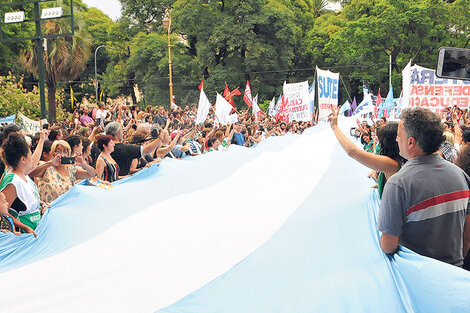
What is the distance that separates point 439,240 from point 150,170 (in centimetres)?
428

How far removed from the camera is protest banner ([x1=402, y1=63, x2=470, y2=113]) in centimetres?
1465

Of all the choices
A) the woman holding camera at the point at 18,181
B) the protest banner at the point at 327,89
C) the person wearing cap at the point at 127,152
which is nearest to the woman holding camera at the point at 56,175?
the woman holding camera at the point at 18,181

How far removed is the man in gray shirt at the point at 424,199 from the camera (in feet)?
10.3

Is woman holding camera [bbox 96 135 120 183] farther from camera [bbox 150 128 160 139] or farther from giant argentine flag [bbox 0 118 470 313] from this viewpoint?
camera [bbox 150 128 160 139]

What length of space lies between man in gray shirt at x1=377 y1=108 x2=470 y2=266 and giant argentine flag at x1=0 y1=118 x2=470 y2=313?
164mm

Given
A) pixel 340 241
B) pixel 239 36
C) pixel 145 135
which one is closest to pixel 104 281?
pixel 340 241

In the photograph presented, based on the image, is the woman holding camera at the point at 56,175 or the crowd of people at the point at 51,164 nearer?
the crowd of people at the point at 51,164

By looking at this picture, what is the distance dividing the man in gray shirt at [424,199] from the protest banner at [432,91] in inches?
462

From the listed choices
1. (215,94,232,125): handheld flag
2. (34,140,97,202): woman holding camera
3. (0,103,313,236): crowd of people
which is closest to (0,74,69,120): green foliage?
(215,94,232,125): handheld flag

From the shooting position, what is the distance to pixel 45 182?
6.05m

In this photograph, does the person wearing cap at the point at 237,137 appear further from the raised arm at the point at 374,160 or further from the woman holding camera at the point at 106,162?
the raised arm at the point at 374,160

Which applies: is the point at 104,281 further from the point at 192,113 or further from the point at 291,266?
the point at 192,113

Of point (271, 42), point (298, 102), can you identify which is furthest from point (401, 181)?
point (271, 42)

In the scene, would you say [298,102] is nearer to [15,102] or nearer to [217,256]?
[15,102]
